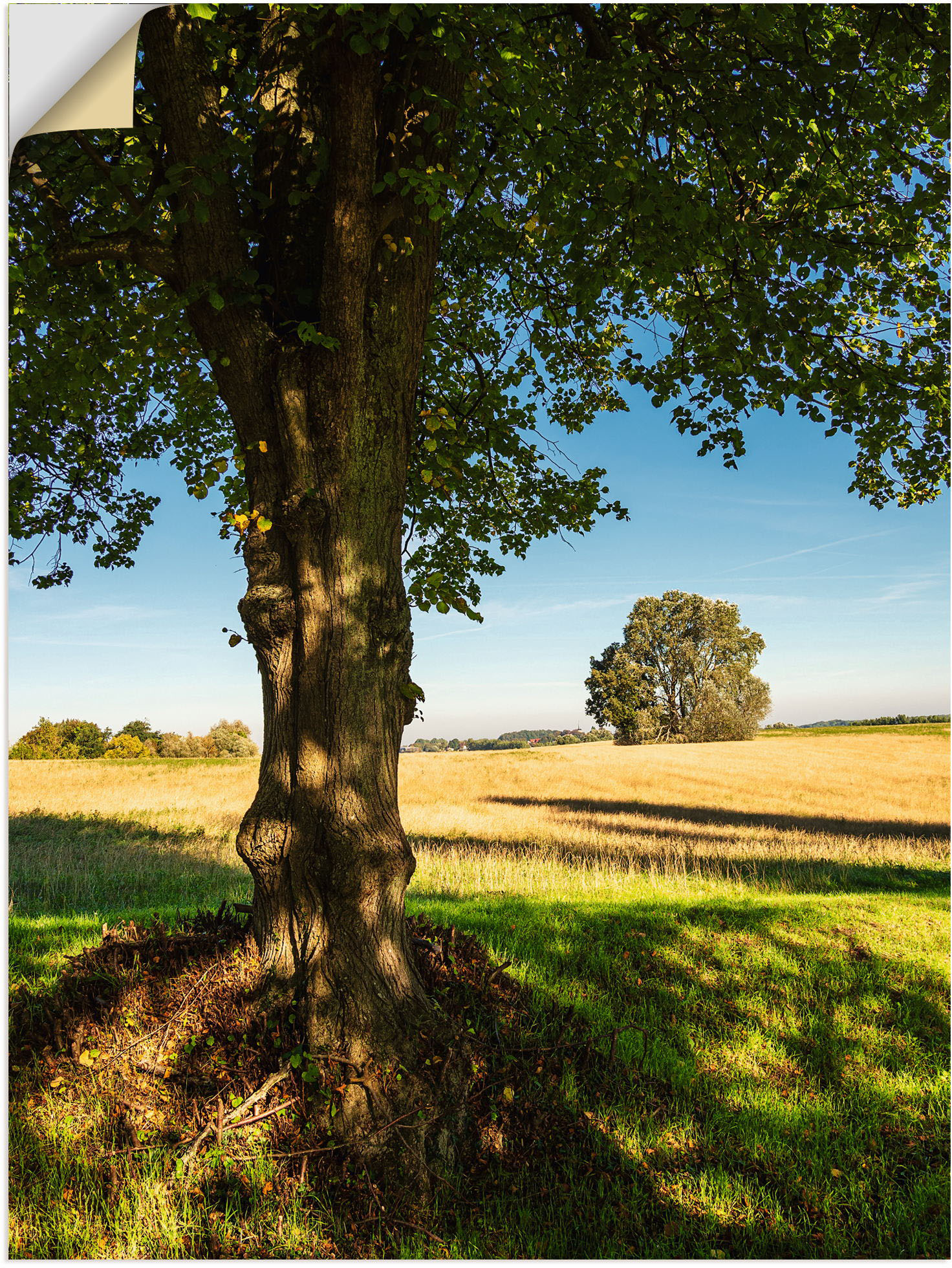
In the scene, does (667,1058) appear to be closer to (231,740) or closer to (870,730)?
(231,740)

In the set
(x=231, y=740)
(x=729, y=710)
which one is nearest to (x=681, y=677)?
(x=729, y=710)

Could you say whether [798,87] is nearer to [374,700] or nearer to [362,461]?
[362,461]

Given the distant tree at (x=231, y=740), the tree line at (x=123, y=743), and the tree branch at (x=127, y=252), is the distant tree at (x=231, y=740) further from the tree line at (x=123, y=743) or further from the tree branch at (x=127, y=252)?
the tree branch at (x=127, y=252)

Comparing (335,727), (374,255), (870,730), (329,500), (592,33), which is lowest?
(870,730)

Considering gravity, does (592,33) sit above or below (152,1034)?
above

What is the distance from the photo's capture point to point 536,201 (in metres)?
4.28

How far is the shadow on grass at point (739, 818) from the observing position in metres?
16.2

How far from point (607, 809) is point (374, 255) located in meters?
19.1

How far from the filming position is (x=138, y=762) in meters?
33.5

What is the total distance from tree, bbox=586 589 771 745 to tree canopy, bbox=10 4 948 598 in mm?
54064

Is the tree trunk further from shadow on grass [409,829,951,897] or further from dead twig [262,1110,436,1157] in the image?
shadow on grass [409,829,951,897]

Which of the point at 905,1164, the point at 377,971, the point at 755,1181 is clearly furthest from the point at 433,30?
the point at 905,1164

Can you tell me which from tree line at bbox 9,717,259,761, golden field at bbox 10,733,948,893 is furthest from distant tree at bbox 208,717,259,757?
golden field at bbox 10,733,948,893

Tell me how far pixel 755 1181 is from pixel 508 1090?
134 centimetres
